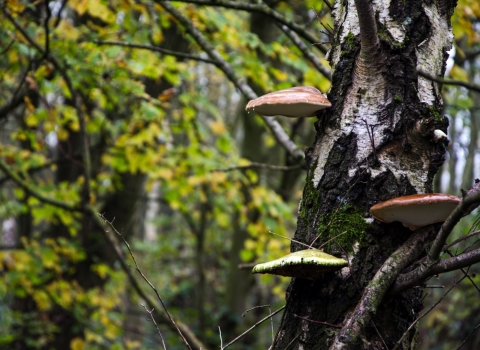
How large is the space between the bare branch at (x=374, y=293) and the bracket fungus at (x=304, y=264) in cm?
13

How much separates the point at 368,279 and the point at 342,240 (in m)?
0.16

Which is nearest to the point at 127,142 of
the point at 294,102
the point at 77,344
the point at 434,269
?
the point at 77,344

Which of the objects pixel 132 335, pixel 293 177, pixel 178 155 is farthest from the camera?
pixel 132 335

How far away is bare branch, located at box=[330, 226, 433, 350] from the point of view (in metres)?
1.46

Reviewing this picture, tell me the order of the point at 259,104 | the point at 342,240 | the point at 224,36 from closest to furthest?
the point at 342,240, the point at 259,104, the point at 224,36

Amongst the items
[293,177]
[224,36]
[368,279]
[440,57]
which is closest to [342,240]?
[368,279]

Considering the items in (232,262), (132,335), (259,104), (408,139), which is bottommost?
(132,335)

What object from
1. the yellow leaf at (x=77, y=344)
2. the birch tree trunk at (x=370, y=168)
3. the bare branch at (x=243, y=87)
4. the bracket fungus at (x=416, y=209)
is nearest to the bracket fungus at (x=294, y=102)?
the birch tree trunk at (x=370, y=168)

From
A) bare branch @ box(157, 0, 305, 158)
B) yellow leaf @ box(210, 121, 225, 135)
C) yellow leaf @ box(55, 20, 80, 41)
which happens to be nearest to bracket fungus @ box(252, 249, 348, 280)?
bare branch @ box(157, 0, 305, 158)

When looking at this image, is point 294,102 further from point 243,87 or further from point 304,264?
point 243,87

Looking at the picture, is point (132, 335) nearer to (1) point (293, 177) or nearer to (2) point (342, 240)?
(1) point (293, 177)

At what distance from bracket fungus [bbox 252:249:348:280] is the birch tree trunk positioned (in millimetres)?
107

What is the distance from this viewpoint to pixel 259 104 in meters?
1.79

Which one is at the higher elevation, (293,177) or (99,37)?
(99,37)
